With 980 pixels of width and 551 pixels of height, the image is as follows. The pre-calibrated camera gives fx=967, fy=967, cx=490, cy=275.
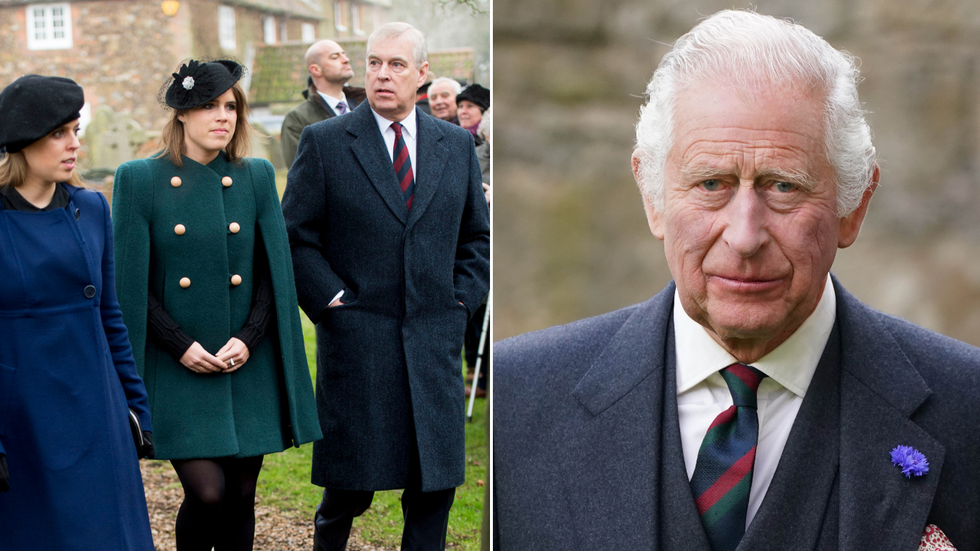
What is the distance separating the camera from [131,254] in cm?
317

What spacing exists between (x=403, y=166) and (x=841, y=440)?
190 centimetres

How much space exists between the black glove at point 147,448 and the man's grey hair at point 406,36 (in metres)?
1.52

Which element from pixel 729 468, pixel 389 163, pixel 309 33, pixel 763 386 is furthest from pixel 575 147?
pixel 309 33

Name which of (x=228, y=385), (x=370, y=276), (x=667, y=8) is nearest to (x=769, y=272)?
(x=667, y=8)

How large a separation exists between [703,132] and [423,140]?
163cm

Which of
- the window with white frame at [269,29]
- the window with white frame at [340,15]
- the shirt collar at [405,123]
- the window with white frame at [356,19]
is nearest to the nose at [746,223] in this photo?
the shirt collar at [405,123]

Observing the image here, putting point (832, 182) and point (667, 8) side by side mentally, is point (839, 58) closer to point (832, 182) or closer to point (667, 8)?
point (832, 182)

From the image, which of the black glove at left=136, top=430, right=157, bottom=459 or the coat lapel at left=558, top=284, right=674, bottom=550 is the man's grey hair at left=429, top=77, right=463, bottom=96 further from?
the coat lapel at left=558, top=284, right=674, bottom=550

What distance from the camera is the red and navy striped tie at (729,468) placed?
210cm

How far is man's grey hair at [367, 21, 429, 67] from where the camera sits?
3484 mm

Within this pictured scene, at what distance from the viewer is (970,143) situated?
3340 millimetres

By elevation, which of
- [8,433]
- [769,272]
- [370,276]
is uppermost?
[769,272]

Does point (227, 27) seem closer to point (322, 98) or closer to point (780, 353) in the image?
point (322, 98)

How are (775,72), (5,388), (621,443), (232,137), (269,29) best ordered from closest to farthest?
1. (775,72)
2. (621,443)
3. (5,388)
4. (232,137)
5. (269,29)
